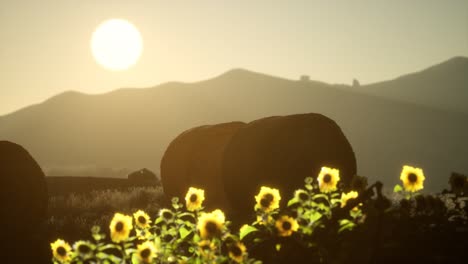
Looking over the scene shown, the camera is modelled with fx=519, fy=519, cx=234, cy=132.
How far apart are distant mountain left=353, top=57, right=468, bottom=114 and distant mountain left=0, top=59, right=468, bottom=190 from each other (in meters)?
4.06

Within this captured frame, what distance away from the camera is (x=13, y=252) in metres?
9.32

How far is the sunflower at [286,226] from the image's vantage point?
4.27 m

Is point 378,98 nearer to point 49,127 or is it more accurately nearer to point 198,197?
point 49,127

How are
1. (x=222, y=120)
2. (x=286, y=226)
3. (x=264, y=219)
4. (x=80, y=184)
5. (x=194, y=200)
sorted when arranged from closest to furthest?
(x=286, y=226)
(x=264, y=219)
(x=194, y=200)
(x=80, y=184)
(x=222, y=120)

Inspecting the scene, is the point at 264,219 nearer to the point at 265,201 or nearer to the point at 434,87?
the point at 265,201

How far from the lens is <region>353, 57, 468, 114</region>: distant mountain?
132000 millimetres

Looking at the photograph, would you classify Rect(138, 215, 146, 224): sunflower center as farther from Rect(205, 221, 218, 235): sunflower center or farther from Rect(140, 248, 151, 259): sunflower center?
Rect(205, 221, 218, 235): sunflower center

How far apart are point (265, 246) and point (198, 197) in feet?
2.85

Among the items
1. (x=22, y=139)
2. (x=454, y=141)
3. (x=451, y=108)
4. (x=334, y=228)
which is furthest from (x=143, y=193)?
(x=451, y=108)

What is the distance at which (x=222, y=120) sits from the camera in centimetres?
10906

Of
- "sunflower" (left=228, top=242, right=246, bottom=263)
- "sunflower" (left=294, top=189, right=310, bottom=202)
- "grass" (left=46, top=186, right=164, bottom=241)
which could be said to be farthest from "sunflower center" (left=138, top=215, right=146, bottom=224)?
"grass" (left=46, top=186, right=164, bottom=241)

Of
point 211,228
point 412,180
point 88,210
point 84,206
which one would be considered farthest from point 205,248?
point 84,206

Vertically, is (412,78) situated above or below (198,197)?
above

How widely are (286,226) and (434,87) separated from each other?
150 meters
